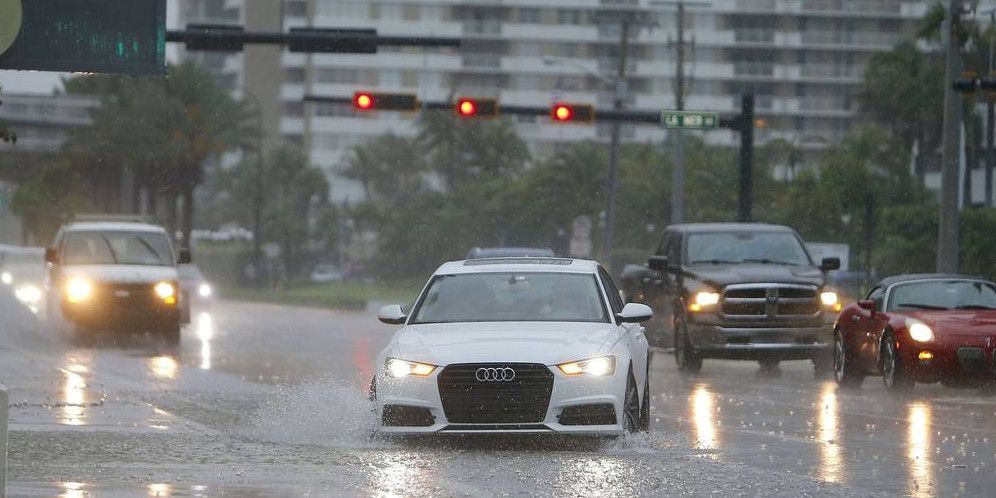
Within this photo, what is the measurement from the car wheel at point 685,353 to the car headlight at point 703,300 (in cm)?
39

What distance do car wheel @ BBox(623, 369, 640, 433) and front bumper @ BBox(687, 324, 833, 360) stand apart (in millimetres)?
9755

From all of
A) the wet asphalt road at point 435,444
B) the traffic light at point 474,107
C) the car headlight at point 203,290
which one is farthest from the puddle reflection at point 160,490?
the car headlight at point 203,290

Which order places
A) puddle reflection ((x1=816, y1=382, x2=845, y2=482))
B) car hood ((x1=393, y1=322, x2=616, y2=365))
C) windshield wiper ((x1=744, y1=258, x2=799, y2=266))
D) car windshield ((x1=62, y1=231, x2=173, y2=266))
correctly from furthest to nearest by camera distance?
car windshield ((x1=62, y1=231, x2=173, y2=266)) < windshield wiper ((x1=744, y1=258, x2=799, y2=266)) < car hood ((x1=393, y1=322, x2=616, y2=365)) < puddle reflection ((x1=816, y1=382, x2=845, y2=482))

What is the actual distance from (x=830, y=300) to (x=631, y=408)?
10.9m

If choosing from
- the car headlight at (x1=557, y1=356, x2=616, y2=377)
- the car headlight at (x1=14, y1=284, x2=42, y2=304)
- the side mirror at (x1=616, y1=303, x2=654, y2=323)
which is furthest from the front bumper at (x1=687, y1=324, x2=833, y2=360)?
the car headlight at (x1=14, y1=284, x2=42, y2=304)

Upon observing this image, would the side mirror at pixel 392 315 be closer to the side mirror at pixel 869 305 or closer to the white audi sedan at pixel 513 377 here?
the white audi sedan at pixel 513 377

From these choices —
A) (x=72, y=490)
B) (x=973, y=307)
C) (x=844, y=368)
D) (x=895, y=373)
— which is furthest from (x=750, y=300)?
(x=72, y=490)

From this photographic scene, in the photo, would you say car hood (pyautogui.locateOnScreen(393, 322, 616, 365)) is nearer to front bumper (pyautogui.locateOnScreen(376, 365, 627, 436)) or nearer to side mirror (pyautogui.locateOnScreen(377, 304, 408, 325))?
front bumper (pyautogui.locateOnScreen(376, 365, 627, 436))

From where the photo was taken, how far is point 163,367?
2417 centimetres

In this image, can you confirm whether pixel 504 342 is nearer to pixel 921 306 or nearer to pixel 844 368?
pixel 921 306

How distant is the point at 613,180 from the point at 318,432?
39530 millimetres

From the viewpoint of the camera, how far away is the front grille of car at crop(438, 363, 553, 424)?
1362cm

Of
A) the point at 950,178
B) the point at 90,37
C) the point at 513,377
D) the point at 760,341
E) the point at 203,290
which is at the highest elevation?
the point at 90,37

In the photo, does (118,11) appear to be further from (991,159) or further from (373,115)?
(373,115)
